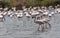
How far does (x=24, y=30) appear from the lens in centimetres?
2152

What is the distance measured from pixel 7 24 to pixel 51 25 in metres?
3.51

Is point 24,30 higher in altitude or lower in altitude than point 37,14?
lower

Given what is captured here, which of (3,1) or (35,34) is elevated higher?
(3,1)

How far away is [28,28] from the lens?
22.1 meters

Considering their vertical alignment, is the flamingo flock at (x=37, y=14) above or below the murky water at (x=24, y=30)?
above

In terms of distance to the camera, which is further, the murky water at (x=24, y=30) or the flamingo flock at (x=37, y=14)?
the flamingo flock at (x=37, y=14)

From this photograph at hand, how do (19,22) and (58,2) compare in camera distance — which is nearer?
(19,22)

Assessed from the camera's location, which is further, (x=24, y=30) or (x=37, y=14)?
(x=37, y=14)

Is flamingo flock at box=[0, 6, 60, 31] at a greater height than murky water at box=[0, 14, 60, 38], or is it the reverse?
flamingo flock at box=[0, 6, 60, 31]

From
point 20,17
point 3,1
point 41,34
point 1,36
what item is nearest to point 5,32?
point 1,36

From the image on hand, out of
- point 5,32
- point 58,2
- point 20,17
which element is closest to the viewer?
point 5,32

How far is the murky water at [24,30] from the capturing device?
20.0 meters

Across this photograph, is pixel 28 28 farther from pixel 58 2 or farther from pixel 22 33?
pixel 58 2

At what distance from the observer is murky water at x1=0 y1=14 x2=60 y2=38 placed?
65.6 ft
